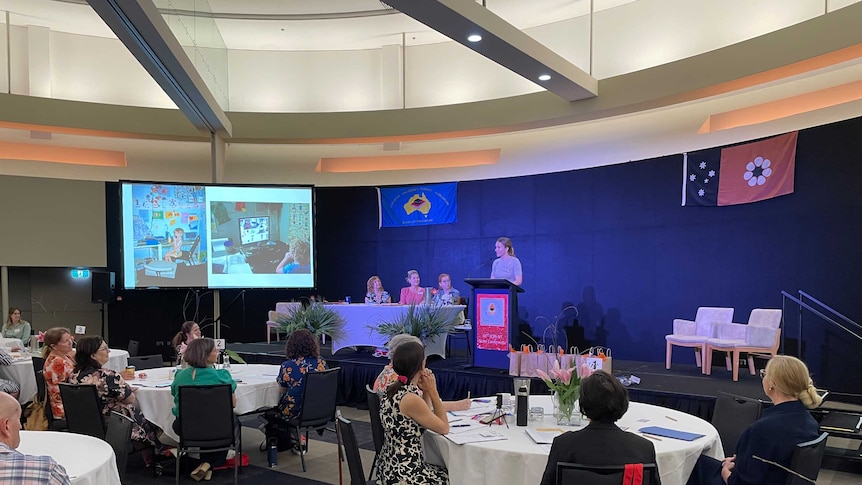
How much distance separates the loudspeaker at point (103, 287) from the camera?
1031 centimetres

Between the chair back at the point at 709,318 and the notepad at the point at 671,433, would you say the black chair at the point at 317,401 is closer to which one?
the notepad at the point at 671,433

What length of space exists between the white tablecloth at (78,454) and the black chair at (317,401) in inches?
73.4

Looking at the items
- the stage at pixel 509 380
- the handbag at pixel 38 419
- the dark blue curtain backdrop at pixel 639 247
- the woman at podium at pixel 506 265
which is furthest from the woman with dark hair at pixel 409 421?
the dark blue curtain backdrop at pixel 639 247

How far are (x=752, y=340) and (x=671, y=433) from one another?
12.9 feet

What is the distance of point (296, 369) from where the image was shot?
5.11m

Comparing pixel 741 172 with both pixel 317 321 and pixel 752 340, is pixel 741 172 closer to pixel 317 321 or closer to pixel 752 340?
pixel 752 340

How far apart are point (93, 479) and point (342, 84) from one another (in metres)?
8.81

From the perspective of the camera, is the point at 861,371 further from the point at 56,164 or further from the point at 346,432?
the point at 56,164

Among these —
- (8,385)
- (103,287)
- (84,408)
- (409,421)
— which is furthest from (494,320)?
(103,287)

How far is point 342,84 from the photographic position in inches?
416

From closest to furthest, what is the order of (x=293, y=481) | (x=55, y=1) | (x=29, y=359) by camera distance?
1. (x=293, y=481)
2. (x=29, y=359)
3. (x=55, y=1)

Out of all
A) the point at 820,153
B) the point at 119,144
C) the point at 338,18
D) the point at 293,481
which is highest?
the point at 338,18

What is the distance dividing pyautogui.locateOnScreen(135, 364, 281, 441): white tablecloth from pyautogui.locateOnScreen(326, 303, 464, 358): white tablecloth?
8.35 ft

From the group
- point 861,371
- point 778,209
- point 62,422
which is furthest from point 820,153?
point 62,422
